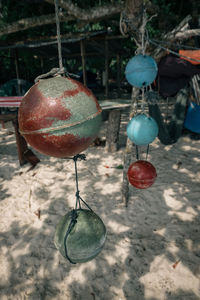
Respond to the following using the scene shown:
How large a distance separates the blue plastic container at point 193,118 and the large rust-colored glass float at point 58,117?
712 cm

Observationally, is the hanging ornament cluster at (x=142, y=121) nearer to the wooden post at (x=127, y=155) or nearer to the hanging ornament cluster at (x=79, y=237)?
the wooden post at (x=127, y=155)

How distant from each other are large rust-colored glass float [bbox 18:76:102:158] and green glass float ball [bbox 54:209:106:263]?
0.86 meters

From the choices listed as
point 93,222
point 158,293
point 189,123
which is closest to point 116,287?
point 158,293

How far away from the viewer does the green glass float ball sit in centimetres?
186

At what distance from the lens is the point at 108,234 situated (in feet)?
12.5

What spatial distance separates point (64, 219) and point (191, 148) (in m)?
6.09

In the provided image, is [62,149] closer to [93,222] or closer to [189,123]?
[93,222]

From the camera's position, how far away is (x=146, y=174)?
3070 mm

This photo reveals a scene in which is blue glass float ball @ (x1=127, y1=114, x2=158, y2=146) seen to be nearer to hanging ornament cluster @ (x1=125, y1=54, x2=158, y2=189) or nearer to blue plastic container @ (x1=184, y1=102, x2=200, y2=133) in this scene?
hanging ornament cluster @ (x1=125, y1=54, x2=158, y2=189)

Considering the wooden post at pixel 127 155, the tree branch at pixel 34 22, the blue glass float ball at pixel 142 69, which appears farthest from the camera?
the tree branch at pixel 34 22

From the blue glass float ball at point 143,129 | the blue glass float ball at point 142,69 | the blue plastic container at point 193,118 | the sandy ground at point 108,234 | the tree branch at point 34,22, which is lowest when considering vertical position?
the sandy ground at point 108,234

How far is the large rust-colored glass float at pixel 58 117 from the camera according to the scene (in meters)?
1.24

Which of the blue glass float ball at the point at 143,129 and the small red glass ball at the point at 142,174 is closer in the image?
the blue glass float ball at the point at 143,129

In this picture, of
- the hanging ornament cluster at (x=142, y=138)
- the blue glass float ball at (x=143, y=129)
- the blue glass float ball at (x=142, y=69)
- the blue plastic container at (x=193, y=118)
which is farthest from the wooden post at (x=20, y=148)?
the blue plastic container at (x=193, y=118)
